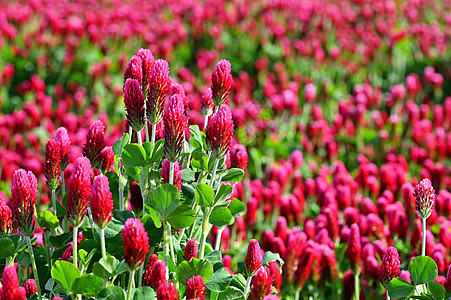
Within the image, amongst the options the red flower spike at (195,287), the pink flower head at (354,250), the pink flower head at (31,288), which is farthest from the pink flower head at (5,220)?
the pink flower head at (354,250)

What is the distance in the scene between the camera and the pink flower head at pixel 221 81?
73.5 inches

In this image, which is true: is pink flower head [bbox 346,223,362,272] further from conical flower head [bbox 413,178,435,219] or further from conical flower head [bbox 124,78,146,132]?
conical flower head [bbox 124,78,146,132]

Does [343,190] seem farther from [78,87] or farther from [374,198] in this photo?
[78,87]

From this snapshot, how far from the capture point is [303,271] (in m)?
2.47

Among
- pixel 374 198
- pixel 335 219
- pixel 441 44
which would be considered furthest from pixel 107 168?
pixel 441 44

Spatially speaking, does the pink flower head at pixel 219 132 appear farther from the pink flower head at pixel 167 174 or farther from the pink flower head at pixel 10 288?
the pink flower head at pixel 10 288

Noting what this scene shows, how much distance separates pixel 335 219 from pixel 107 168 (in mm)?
1347

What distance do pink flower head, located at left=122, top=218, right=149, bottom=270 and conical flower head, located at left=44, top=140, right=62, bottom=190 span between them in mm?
473

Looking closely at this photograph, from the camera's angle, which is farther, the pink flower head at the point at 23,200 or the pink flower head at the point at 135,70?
the pink flower head at the point at 135,70

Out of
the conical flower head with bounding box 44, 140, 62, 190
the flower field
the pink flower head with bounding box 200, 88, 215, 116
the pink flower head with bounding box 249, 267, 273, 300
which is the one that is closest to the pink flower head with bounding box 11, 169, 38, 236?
the flower field

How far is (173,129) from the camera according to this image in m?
1.67

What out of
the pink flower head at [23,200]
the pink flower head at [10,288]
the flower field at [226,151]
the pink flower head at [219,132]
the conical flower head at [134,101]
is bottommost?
the flower field at [226,151]

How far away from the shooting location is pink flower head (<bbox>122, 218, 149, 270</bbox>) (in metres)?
1.48

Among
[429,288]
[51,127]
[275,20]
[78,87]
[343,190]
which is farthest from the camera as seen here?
[275,20]
